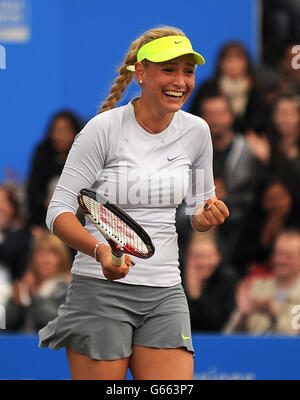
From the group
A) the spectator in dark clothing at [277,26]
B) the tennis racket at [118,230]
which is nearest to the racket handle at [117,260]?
the tennis racket at [118,230]

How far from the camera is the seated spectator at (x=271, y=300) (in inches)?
193

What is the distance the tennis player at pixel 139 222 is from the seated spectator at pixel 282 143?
231cm

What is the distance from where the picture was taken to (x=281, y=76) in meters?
5.28

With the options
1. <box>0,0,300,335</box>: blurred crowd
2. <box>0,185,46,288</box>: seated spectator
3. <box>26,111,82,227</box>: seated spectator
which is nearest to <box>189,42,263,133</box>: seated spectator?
<box>0,0,300,335</box>: blurred crowd

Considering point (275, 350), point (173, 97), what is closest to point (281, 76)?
point (275, 350)

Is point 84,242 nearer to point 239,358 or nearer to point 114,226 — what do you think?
point 114,226

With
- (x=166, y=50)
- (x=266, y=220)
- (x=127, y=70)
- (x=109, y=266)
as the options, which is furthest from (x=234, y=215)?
(x=109, y=266)

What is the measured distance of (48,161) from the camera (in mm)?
5219

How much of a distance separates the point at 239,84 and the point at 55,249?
4.73ft

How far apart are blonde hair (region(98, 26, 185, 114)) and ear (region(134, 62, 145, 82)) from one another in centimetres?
7

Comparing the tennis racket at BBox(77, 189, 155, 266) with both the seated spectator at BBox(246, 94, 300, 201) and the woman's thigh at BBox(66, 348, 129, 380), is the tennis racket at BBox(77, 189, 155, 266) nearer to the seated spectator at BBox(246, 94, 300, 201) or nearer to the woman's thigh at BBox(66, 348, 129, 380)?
the woman's thigh at BBox(66, 348, 129, 380)
